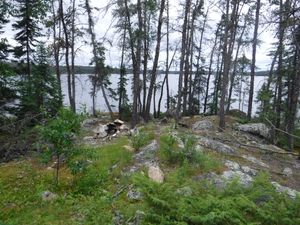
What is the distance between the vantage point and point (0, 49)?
54.7 ft

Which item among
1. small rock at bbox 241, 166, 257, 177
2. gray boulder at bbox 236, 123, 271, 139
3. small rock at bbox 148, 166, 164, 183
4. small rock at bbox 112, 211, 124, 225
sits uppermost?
small rock at bbox 148, 166, 164, 183

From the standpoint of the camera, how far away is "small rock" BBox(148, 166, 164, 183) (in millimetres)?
A: 7248

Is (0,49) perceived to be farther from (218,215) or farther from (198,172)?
(218,215)

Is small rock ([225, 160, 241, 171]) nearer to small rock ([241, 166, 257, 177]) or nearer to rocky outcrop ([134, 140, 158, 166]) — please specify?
small rock ([241, 166, 257, 177])

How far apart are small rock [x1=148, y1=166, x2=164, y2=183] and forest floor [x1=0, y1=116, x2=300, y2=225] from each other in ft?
0.08

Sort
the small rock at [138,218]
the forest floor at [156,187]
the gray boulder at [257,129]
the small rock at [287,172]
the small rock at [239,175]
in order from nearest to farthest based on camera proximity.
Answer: the forest floor at [156,187], the small rock at [138,218], the small rock at [239,175], the small rock at [287,172], the gray boulder at [257,129]

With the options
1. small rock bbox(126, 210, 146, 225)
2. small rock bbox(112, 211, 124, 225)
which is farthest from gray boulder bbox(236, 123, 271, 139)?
small rock bbox(126, 210, 146, 225)

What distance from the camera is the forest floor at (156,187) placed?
496 centimetres

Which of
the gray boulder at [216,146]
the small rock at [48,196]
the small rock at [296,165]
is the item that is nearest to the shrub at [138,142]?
the gray boulder at [216,146]

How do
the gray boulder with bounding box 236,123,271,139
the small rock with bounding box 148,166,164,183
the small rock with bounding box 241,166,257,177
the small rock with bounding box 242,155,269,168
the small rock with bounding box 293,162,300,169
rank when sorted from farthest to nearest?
the gray boulder with bounding box 236,123,271,139, the small rock with bounding box 293,162,300,169, the small rock with bounding box 242,155,269,168, the small rock with bounding box 241,166,257,177, the small rock with bounding box 148,166,164,183

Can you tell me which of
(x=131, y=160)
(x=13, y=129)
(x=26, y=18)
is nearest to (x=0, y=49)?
(x=26, y=18)

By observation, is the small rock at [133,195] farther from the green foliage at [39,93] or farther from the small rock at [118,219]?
the green foliage at [39,93]

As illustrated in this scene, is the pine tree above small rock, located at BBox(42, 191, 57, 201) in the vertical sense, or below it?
above

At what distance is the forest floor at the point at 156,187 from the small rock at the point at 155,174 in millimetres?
23
